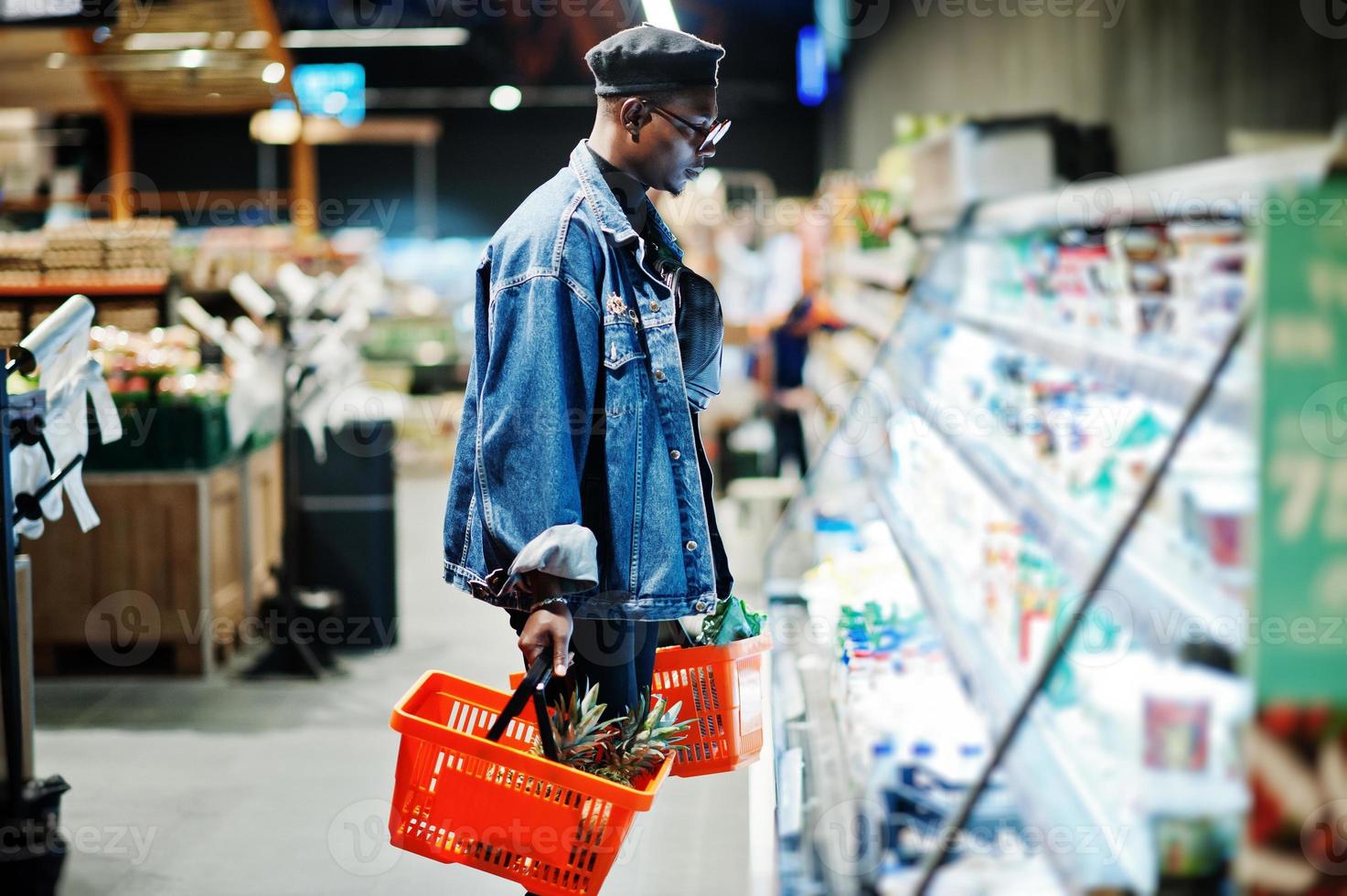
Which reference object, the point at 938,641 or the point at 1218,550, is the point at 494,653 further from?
the point at 1218,550

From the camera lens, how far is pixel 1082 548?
2354 mm

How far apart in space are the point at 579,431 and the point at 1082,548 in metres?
0.96

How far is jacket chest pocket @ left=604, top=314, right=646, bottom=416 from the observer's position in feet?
6.84

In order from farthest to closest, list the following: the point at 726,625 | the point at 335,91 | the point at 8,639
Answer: the point at 335,91 < the point at 8,639 < the point at 726,625

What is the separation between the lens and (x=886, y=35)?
1057 centimetres

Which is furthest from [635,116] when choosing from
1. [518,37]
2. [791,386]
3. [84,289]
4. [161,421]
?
[518,37]

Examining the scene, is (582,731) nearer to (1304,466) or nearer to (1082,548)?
(1082,548)

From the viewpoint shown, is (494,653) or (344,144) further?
(344,144)

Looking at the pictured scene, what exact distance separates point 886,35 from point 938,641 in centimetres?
858

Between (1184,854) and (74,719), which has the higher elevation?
(1184,854)

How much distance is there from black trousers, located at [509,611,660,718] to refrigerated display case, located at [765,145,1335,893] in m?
0.49

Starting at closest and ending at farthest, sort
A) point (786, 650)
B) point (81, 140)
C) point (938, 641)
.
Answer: point (938, 641) → point (786, 650) → point (81, 140)

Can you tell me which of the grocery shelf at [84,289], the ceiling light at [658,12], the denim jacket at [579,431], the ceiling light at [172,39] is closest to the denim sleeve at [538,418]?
the denim jacket at [579,431]

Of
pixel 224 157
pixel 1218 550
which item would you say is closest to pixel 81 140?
pixel 224 157
